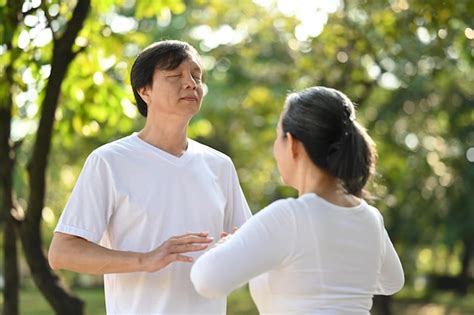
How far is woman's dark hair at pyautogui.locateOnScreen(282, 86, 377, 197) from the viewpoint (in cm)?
262

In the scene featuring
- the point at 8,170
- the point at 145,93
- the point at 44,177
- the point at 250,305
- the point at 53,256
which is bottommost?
the point at 250,305

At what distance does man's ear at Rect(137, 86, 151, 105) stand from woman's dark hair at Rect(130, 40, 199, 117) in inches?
0.5

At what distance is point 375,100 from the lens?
19.8 metres

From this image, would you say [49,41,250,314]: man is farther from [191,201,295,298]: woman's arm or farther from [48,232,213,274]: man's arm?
[191,201,295,298]: woman's arm

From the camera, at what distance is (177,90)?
10.6ft

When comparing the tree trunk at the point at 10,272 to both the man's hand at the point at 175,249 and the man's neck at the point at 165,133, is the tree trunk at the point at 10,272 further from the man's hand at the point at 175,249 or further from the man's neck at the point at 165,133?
the man's hand at the point at 175,249

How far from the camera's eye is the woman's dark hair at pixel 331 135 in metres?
2.62

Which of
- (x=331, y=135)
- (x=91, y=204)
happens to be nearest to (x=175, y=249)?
(x=91, y=204)

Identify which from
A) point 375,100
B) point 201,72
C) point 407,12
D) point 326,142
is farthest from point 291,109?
point 375,100

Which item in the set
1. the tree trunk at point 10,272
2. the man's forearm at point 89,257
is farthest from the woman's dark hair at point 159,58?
the tree trunk at point 10,272

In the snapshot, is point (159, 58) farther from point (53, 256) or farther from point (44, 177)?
point (44, 177)

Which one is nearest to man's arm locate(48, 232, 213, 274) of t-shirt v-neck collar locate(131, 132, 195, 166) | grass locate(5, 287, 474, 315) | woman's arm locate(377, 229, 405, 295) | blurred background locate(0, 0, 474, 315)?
t-shirt v-neck collar locate(131, 132, 195, 166)

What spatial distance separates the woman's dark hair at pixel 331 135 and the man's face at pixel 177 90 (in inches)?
25.6

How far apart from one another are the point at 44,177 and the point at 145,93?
294 cm
